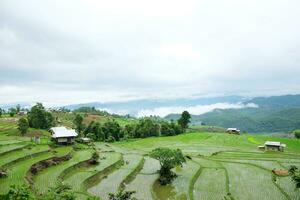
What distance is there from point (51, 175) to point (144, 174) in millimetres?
13878

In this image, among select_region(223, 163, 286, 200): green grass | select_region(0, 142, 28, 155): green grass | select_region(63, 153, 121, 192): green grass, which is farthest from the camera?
select_region(0, 142, 28, 155): green grass

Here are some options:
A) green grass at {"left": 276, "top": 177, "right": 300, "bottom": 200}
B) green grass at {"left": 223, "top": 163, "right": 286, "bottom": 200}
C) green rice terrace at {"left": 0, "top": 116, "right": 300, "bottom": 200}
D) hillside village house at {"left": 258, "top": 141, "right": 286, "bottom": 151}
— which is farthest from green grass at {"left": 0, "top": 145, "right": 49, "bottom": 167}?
hillside village house at {"left": 258, "top": 141, "right": 286, "bottom": 151}

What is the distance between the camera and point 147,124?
379 ft

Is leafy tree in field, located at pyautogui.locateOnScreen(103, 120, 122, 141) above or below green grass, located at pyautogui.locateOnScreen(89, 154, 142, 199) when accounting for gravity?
above

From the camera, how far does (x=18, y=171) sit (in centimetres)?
4266

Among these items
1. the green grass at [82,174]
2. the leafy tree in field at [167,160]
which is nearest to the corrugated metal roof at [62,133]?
the green grass at [82,174]

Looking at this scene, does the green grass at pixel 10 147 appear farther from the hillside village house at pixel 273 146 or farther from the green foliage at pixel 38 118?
the hillside village house at pixel 273 146

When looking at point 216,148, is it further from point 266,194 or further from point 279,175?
point 266,194

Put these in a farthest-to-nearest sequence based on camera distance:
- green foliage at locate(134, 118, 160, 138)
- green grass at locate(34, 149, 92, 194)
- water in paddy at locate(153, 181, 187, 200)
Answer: green foliage at locate(134, 118, 160, 138) → water in paddy at locate(153, 181, 187, 200) → green grass at locate(34, 149, 92, 194)

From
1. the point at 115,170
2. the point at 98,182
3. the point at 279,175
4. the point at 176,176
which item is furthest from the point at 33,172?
the point at 279,175

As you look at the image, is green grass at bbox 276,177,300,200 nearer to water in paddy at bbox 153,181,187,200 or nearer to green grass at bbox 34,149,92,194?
water in paddy at bbox 153,181,187,200

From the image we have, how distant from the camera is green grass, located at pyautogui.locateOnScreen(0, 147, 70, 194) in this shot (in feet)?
121

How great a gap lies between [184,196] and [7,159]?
89.5 ft

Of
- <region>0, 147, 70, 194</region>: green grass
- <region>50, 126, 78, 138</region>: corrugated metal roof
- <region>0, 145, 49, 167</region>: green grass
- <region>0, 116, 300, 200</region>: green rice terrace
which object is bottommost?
<region>0, 116, 300, 200</region>: green rice terrace
